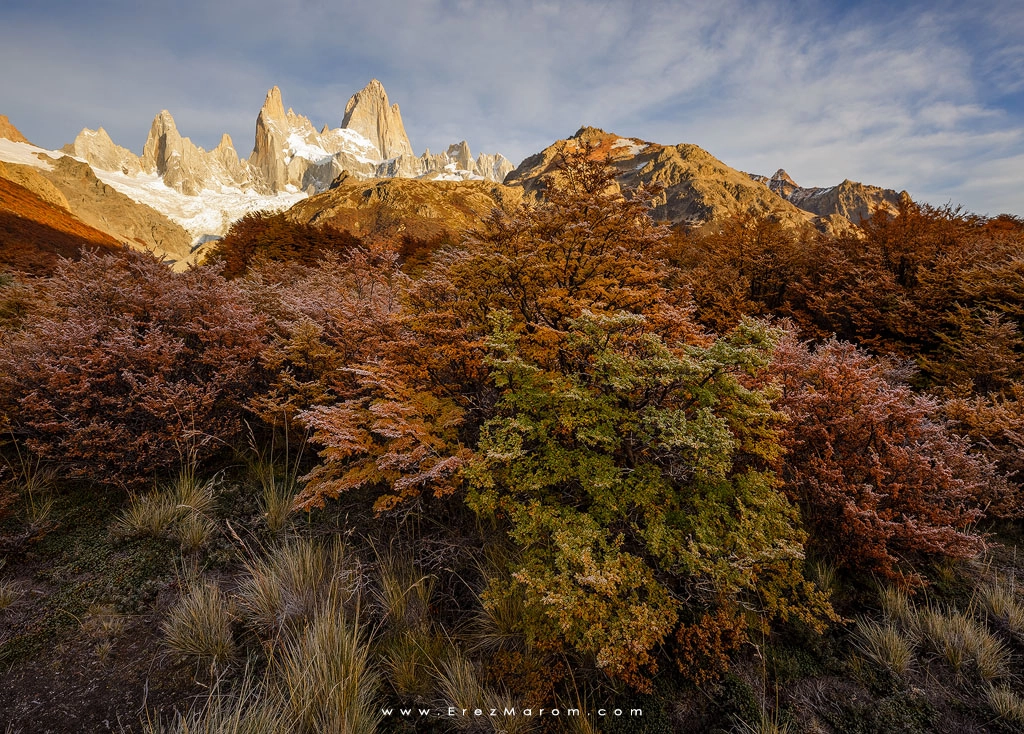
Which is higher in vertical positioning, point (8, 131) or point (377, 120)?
point (377, 120)

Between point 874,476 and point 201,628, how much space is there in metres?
5.54

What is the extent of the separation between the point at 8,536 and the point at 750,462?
642cm

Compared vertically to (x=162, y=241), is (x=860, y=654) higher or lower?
lower

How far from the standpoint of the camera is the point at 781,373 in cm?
420

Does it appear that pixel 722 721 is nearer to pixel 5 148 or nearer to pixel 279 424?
pixel 279 424

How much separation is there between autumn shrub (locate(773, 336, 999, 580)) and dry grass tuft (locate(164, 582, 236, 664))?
452cm

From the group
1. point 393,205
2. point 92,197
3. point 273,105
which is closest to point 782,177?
point 393,205

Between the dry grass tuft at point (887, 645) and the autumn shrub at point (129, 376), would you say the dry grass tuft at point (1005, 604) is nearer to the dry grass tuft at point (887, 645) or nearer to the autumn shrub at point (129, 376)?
the dry grass tuft at point (887, 645)

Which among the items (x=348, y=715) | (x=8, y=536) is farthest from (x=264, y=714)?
(x=8, y=536)

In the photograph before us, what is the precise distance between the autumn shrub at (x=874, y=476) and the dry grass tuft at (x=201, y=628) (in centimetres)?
452

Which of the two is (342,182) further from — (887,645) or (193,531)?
(887,645)

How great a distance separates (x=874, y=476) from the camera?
3.51 m

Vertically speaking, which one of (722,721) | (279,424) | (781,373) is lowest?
(722,721)

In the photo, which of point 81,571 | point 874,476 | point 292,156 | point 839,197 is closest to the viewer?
point 81,571
